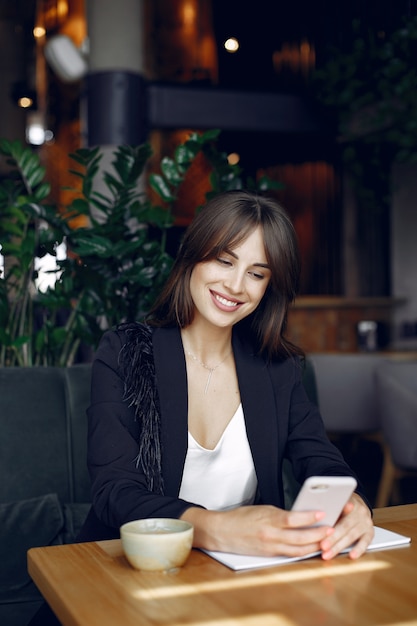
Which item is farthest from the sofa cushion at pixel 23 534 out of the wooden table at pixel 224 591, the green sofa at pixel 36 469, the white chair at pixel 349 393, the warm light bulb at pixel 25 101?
the warm light bulb at pixel 25 101

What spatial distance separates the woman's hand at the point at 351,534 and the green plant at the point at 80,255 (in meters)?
1.36

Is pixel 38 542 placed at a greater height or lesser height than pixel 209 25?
lesser

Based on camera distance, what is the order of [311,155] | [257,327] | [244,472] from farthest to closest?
[311,155], [257,327], [244,472]

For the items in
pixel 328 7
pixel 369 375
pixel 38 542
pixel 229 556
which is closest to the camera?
pixel 229 556

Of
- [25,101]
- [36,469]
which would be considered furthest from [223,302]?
[25,101]

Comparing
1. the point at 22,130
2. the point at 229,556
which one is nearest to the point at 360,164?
the point at 229,556

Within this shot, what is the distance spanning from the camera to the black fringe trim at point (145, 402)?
163 cm

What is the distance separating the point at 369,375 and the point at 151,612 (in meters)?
3.67

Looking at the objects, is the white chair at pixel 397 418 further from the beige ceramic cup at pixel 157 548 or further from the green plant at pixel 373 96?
the beige ceramic cup at pixel 157 548

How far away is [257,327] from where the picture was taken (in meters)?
1.93

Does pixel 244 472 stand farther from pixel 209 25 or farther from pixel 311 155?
pixel 209 25

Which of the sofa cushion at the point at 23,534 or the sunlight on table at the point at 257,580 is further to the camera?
the sofa cushion at the point at 23,534

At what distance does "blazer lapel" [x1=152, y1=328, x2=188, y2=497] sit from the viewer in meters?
1.66

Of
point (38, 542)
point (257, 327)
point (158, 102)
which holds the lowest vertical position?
point (38, 542)
